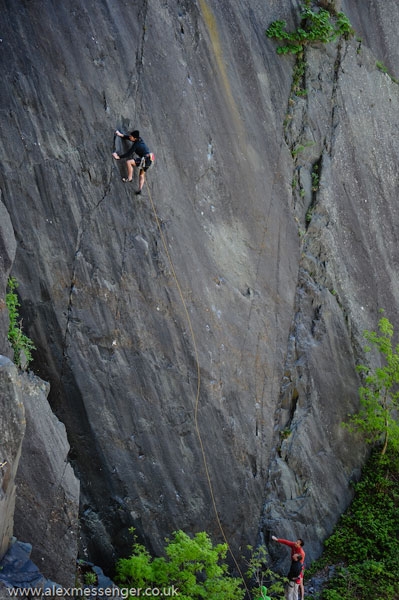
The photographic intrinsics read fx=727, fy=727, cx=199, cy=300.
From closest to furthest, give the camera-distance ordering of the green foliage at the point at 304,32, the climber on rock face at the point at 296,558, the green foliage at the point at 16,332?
the green foliage at the point at 16,332
the climber on rock face at the point at 296,558
the green foliage at the point at 304,32

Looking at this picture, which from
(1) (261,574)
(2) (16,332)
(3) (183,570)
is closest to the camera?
(2) (16,332)

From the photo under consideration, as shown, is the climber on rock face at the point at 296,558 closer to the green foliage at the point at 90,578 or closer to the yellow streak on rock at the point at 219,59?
the green foliage at the point at 90,578

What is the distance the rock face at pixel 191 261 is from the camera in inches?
488

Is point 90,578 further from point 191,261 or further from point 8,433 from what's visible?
point 191,261

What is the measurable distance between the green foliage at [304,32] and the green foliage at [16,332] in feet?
25.2

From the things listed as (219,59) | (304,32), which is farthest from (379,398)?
(304,32)

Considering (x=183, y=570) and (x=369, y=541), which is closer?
(x=183, y=570)

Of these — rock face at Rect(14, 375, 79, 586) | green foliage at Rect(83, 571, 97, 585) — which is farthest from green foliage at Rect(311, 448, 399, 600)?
rock face at Rect(14, 375, 79, 586)

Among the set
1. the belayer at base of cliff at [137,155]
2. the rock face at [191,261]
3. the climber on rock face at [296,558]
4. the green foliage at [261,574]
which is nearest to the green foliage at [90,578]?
the rock face at [191,261]

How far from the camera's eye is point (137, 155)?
12875 millimetres

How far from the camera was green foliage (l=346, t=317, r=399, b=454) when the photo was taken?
1530 centimetres

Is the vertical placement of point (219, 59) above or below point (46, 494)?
above

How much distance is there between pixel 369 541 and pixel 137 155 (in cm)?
878

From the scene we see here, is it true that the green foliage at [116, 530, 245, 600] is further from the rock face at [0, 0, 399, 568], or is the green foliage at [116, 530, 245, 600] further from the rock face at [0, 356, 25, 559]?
the rock face at [0, 356, 25, 559]
